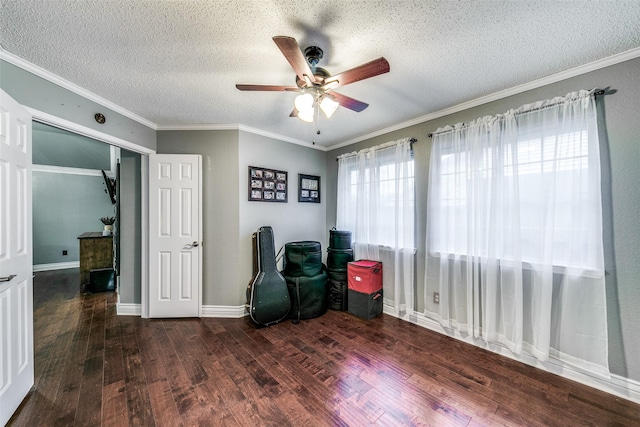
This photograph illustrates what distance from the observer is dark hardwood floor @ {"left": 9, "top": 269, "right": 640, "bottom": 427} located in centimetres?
150

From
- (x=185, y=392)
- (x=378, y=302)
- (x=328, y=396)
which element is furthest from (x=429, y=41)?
(x=185, y=392)

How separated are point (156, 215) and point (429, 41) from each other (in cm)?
326

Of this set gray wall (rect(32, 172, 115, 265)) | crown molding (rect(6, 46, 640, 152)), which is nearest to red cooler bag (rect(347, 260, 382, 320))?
crown molding (rect(6, 46, 640, 152))

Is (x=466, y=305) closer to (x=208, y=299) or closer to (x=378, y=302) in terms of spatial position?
(x=378, y=302)

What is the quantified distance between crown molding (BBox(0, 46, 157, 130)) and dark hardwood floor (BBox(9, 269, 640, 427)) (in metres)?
2.37

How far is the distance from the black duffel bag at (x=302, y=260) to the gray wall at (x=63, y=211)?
5.71 metres

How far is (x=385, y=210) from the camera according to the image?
3.13m

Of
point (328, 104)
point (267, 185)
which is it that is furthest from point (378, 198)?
point (328, 104)

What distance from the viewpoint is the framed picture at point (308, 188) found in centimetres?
365

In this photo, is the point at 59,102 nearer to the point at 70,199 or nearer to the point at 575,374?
the point at 575,374

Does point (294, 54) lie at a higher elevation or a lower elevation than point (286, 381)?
higher

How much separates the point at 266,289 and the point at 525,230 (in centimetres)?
263

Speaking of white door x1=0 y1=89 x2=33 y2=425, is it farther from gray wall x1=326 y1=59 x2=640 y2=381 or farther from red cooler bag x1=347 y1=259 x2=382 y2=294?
gray wall x1=326 y1=59 x2=640 y2=381

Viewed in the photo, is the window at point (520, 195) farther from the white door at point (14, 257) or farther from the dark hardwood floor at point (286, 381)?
the white door at point (14, 257)
